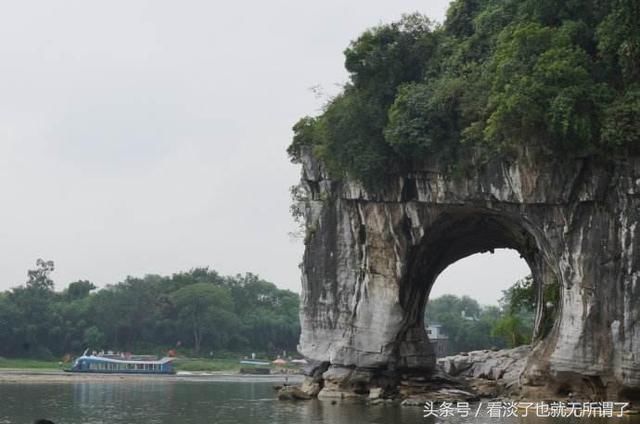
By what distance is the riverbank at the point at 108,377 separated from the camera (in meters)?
47.8

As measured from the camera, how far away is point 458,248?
3300cm

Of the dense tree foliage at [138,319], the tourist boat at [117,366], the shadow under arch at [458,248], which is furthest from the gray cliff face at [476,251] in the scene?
the dense tree foliage at [138,319]

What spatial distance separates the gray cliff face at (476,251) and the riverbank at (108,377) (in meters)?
15.7

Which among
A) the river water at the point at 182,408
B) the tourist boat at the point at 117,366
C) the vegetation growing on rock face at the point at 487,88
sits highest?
the vegetation growing on rock face at the point at 487,88

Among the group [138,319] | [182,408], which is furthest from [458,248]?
[138,319]

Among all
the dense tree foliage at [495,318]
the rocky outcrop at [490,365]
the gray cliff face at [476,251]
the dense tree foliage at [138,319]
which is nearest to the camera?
the gray cliff face at [476,251]

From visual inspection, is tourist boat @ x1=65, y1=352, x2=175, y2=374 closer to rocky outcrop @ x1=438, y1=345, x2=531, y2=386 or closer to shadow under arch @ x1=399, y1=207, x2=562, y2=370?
rocky outcrop @ x1=438, y1=345, x2=531, y2=386

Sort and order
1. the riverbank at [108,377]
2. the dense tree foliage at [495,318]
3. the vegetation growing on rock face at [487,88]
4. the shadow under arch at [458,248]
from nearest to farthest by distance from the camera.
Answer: the vegetation growing on rock face at [487,88], the shadow under arch at [458,248], the dense tree foliage at [495,318], the riverbank at [108,377]

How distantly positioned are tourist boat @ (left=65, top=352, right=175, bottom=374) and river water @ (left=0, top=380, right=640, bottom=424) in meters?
11.8

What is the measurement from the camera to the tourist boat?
5381cm

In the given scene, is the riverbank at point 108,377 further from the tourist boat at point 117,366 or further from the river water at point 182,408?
the river water at point 182,408

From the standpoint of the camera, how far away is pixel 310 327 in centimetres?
3275

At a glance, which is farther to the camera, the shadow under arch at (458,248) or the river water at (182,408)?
the shadow under arch at (458,248)

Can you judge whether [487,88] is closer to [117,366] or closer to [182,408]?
[182,408]
